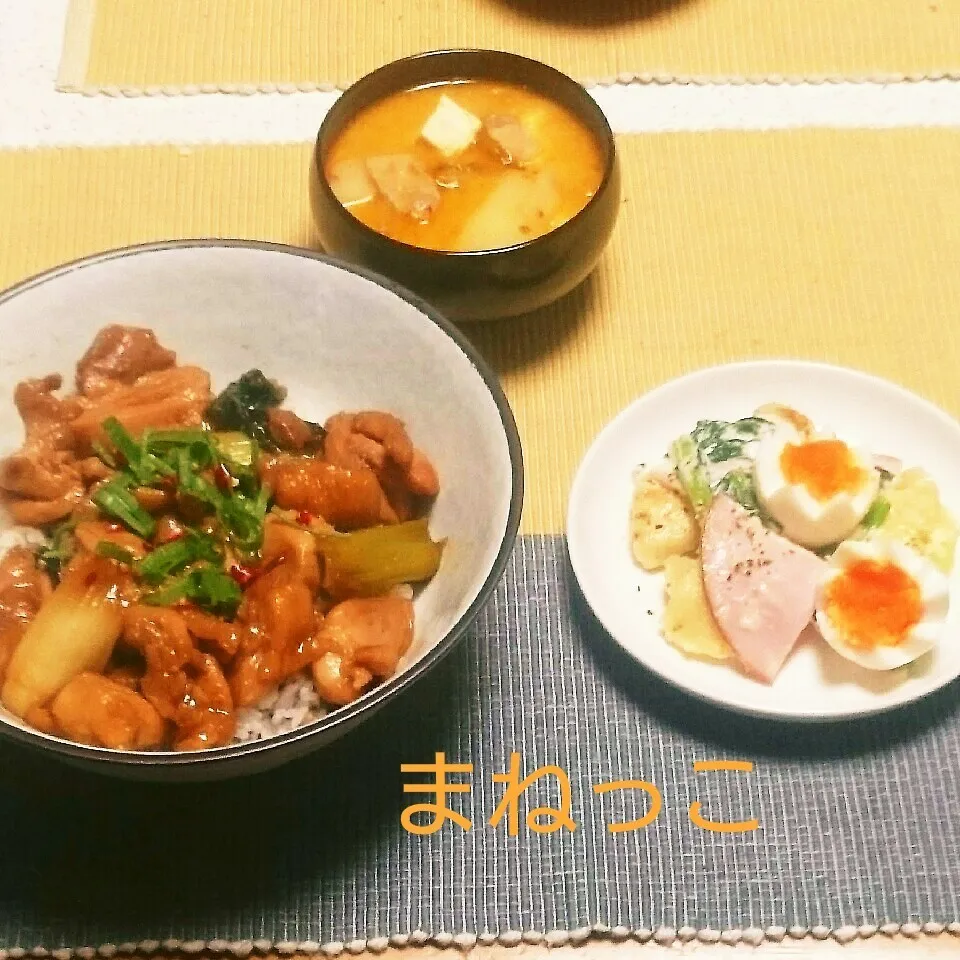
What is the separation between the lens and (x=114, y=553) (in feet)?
3.42

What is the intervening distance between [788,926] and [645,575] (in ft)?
1.43

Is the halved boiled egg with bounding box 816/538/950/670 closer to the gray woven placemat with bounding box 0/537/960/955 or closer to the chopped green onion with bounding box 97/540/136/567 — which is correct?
the gray woven placemat with bounding box 0/537/960/955

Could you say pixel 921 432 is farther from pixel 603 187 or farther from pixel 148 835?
pixel 148 835

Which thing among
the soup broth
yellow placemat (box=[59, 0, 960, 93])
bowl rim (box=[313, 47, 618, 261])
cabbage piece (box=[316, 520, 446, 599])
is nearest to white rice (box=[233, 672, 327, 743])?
cabbage piece (box=[316, 520, 446, 599])

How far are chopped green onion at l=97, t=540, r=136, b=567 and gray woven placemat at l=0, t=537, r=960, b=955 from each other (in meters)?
0.26

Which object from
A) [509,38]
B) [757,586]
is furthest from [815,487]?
[509,38]

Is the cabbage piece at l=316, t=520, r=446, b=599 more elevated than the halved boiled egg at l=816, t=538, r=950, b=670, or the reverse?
the cabbage piece at l=316, t=520, r=446, b=599

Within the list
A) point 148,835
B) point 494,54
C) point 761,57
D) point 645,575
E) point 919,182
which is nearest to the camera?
point 148,835

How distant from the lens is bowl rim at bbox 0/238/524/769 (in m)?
0.85

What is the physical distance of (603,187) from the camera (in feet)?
4.49

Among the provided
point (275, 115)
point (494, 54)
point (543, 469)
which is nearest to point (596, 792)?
point (543, 469)

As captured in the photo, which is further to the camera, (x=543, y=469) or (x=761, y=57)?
(x=761, y=57)

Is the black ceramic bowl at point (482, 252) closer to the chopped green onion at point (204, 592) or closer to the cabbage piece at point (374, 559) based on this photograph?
the cabbage piece at point (374, 559)

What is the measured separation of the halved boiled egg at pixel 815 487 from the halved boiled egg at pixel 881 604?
0.05m
